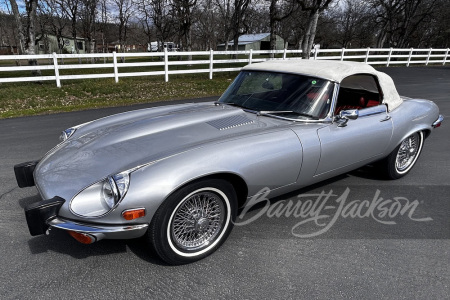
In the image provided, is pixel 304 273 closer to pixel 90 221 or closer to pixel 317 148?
pixel 317 148

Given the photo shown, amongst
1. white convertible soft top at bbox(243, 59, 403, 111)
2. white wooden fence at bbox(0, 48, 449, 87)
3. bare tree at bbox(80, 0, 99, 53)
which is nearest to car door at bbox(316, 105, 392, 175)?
white convertible soft top at bbox(243, 59, 403, 111)

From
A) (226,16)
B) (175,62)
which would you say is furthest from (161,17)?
(175,62)

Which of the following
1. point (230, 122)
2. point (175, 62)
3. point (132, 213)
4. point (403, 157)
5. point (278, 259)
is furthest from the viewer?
point (175, 62)

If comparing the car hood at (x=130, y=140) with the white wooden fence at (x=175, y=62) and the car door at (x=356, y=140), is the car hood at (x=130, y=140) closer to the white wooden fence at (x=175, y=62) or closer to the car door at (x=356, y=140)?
the car door at (x=356, y=140)

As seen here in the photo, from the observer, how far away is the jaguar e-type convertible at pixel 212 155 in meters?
2.09

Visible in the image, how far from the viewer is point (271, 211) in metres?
3.22

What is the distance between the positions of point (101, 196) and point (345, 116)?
7.77 ft

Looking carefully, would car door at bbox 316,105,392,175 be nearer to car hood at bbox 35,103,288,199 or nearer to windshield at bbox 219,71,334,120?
windshield at bbox 219,71,334,120

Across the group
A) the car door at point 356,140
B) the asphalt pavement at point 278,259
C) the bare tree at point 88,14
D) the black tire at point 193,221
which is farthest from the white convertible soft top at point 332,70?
the bare tree at point 88,14

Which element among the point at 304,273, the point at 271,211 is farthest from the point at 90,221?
the point at 271,211

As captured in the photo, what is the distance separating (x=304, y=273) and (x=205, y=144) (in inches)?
50.6

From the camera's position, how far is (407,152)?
13.5 ft

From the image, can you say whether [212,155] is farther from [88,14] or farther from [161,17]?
[88,14]

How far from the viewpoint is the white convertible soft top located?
3271mm
